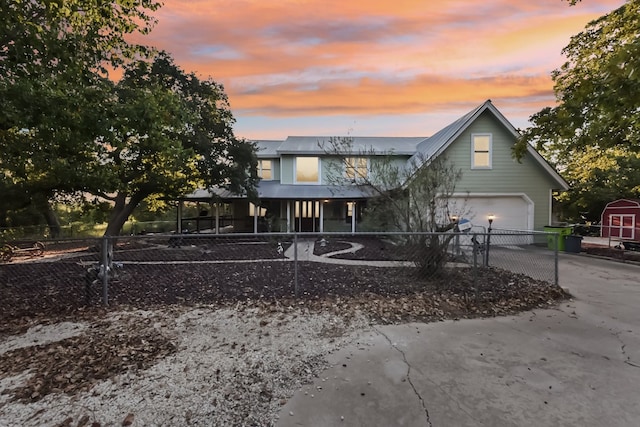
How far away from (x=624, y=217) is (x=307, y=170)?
55.5ft

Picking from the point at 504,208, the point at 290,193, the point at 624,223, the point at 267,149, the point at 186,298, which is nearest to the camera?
the point at 186,298

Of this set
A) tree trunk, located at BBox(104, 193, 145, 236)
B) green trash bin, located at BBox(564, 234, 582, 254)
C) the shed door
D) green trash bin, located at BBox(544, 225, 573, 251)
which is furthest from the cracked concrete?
the shed door

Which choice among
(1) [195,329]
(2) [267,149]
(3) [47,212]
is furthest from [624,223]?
(3) [47,212]

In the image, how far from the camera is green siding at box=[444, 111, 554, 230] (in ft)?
49.9

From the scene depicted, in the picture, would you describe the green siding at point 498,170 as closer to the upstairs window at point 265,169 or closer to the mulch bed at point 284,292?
the mulch bed at point 284,292

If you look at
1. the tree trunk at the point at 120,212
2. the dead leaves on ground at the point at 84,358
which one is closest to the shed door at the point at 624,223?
the dead leaves on ground at the point at 84,358

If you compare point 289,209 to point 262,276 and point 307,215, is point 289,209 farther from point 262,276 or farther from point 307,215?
point 262,276

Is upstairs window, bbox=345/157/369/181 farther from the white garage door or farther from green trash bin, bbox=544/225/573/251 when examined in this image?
green trash bin, bbox=544/225/573/251

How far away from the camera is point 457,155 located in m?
15.3

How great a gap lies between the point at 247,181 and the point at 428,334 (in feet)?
43.8

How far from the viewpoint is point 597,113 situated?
13.6 ft

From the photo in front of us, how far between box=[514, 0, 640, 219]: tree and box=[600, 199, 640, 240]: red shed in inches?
94.8

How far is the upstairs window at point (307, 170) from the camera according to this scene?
19812 mm

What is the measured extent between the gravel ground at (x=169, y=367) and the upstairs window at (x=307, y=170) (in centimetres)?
1479
